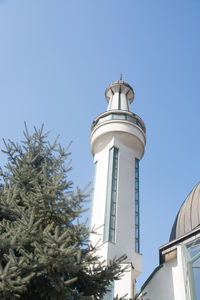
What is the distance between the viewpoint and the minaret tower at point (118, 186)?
12508 millimetres

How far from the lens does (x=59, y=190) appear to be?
763cm

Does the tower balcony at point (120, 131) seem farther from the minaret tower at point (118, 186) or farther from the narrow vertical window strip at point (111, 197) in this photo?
the narrow vertical window strip at point (111, 197)

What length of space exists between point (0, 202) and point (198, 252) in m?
6.86

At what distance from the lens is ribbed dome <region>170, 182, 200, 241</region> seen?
50.5 feet

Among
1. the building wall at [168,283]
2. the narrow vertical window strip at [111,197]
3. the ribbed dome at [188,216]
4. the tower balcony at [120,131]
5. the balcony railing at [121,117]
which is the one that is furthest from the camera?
the balcony railing at [121,117]

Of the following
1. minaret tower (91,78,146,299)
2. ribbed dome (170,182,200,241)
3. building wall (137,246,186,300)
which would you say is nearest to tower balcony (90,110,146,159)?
minaret tower (91,78,146,299)

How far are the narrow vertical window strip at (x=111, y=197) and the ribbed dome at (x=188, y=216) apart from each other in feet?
13.2

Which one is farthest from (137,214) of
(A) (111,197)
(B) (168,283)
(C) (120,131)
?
(C) (120,131)

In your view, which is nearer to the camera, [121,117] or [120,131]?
[120,131]

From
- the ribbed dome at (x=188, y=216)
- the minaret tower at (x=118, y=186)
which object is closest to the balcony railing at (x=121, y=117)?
the minaret tower at (x=118, y=186)

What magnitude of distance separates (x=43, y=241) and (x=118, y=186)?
813cm

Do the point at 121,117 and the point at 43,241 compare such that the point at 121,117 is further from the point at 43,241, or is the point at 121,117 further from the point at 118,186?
the point at 43,241

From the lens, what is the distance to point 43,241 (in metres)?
6.77

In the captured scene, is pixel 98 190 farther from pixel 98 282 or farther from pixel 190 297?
pixel 98 282
